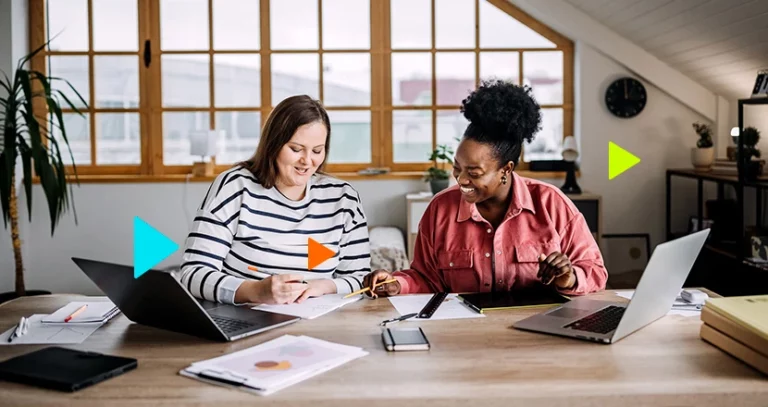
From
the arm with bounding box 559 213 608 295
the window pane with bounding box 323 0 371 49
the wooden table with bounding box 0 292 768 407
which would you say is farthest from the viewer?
the window pane with bounding box 323 0 371 49

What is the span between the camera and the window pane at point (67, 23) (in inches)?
215

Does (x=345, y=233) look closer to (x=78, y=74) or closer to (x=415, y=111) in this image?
(x=415, y=111)

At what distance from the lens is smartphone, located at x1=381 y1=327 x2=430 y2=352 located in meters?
1.71

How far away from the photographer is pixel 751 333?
1.59 metres

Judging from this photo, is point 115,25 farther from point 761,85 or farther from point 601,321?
point 601,321

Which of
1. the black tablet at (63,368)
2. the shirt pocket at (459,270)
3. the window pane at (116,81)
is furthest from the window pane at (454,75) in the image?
the black tablet at (63,368)

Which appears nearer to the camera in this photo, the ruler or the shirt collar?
the ruler

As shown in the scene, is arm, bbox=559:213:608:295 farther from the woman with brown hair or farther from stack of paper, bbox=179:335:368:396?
stack of paper, bbox=179:335:368:396

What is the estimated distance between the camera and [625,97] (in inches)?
216

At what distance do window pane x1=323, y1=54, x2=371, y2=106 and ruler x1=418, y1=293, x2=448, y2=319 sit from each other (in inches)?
140

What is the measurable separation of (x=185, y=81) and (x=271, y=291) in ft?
12.3

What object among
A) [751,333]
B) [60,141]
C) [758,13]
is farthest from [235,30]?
[751,333]

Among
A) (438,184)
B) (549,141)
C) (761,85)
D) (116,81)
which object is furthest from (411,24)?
(761,85)

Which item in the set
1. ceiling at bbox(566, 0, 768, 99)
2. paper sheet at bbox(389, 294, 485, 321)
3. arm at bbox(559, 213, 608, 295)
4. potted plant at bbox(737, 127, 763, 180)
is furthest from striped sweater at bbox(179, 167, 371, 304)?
potted plant at bbox(737, 127, 763, 180)
